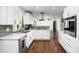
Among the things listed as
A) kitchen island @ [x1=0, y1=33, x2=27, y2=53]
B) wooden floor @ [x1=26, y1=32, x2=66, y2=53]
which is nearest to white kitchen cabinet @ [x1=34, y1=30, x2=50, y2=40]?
wooden floor @ [x1=26, y1=32, x2=66, y2=53]

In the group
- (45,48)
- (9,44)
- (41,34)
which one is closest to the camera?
(9,44)

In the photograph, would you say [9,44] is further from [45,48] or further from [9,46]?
[45,48]

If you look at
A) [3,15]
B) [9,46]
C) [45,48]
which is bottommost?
[45,48]

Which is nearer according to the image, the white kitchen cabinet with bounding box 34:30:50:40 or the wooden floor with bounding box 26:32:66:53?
the wooden floor with bounding box 26:32:66:53

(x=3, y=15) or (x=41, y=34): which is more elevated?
(x=3, y=15)

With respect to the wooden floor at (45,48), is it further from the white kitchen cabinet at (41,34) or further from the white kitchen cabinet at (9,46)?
the white kitchen cabinet at (9,46)

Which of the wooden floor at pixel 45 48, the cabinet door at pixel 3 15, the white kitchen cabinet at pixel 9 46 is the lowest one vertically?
the wooden floor at pixel 45 48

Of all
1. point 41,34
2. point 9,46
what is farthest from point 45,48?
point 9,46

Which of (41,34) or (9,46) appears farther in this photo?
(41,34)

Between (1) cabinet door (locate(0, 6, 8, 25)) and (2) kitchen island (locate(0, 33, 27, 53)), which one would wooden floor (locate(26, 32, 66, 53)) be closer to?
(2) kitchen island (locate(0, 33, 27, 53))

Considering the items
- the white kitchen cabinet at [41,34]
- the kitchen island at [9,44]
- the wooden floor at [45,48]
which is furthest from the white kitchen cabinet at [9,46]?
the white kitchen cabinet at [41,34]

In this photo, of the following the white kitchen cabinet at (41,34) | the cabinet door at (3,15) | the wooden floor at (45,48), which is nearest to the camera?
the cabinet door at (3,15)
